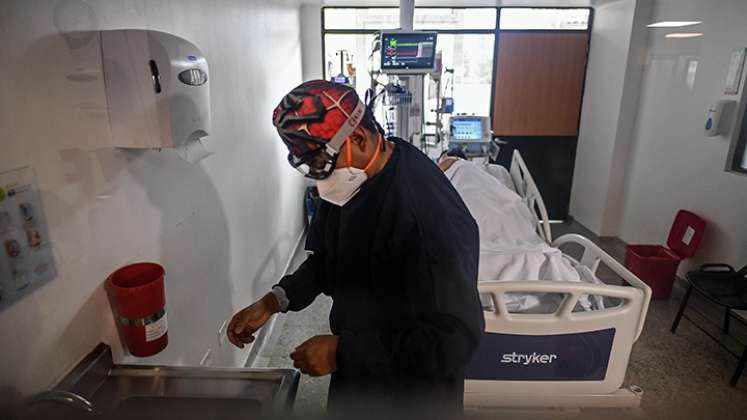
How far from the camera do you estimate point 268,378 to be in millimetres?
1068

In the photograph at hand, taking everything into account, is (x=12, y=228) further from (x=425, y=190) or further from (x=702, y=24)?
(x=702, y=24)

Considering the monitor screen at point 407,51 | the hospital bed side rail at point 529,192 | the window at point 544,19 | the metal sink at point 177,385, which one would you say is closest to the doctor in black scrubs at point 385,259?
the metal sink at point 177,385

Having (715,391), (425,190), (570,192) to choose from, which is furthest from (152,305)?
(570,192)

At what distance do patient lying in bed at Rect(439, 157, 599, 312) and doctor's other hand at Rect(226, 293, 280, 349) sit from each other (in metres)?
1.04

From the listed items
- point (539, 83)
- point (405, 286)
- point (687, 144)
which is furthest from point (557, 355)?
point (539, 83)

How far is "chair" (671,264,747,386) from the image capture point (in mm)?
2334

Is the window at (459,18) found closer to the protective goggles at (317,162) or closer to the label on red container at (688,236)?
the label on red container at (688,236)

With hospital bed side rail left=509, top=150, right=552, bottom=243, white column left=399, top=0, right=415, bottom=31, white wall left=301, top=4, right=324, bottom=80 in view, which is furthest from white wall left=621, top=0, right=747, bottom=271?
white wall left=301, top=4, right=324, bottom=80

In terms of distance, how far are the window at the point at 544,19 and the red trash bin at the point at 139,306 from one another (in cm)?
445

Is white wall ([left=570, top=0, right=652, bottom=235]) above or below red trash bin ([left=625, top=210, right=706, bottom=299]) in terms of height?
above

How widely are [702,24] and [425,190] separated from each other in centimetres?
341

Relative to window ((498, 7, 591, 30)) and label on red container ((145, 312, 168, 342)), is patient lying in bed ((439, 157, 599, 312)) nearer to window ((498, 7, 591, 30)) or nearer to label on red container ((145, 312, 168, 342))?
label on red container ((145, 312, 168, 342))

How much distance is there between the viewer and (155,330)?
1.12 meters

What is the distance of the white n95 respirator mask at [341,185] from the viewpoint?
3.39ft
